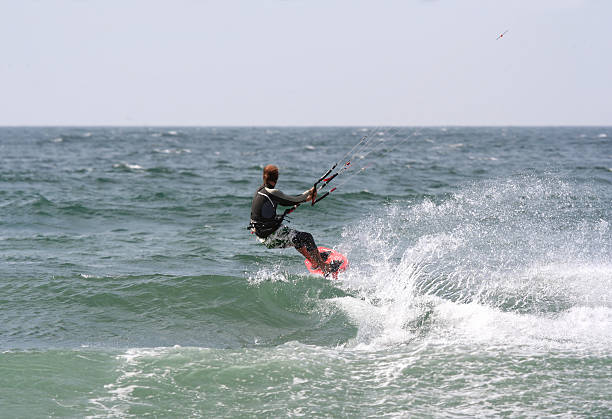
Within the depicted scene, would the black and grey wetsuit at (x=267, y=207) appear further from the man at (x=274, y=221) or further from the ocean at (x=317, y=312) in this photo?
the ocean at (x=317, y=312)

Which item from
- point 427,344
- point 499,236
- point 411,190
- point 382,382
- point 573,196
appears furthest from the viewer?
point 411,190

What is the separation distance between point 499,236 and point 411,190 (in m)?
10.7

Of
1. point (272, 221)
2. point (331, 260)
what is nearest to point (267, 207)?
point (272, 221)

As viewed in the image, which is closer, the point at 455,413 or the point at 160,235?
the point at 455,413

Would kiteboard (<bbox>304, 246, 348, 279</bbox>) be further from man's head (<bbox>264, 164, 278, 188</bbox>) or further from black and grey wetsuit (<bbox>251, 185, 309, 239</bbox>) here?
man's head (<bbox>264, 164, 278, 188</bbox>)

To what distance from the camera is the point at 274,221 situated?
9.47m

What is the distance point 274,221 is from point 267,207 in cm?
29

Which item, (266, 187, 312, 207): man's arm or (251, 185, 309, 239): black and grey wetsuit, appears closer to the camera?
(266, 187, 312, 207): man's arm

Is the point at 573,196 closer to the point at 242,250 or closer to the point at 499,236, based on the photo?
the point at 499,236

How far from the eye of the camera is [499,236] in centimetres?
1388

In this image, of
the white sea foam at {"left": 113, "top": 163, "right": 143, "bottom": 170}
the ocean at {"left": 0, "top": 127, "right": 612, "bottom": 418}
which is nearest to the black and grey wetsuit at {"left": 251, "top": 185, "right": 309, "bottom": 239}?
the ocean at {"left": 0, "top": 127, "right": 612, "bottom": 418}

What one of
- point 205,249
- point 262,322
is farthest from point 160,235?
point 262,322

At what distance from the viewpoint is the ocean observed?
20.3ft

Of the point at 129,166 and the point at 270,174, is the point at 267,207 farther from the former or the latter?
the point at 129,166
